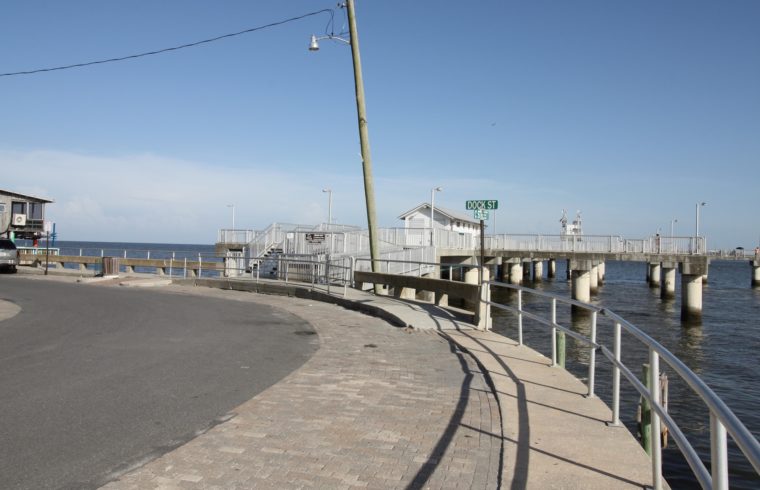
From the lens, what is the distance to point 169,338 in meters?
11.0

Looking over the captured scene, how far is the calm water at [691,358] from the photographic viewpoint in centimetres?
924

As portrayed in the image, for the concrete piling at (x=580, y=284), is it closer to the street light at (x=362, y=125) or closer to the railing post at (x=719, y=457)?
the street light at (x=362, y=125)

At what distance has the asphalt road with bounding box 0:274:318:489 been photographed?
5082 mm

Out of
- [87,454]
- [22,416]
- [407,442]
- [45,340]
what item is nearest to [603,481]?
[407,442]

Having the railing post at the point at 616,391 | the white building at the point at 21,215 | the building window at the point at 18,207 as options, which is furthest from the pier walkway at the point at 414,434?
the building window at the point at 18,207

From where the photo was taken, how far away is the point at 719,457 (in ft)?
9.42

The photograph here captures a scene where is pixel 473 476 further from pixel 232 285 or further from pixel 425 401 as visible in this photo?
pixel 232 285

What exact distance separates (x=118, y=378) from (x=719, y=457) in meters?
→ 6.82

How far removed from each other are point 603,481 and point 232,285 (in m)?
19.6

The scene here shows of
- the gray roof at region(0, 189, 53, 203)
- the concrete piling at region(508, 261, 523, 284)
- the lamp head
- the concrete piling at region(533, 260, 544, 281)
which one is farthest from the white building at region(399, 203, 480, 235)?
the lamp head

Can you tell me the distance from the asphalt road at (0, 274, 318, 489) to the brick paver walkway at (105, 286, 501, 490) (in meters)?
0.37

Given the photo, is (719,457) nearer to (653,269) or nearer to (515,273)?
(515,273)

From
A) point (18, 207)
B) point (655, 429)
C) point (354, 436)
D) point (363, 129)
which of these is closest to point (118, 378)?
point (354, 436)

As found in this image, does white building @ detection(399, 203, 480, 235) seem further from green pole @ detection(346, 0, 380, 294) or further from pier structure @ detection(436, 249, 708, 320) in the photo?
green pole @ detection(346, 0, 380, 294)
